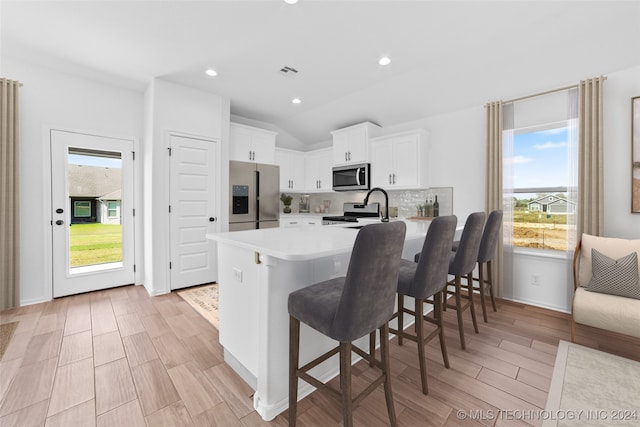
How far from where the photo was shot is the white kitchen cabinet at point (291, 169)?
5.51 meters

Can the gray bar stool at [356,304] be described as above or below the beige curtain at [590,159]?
below

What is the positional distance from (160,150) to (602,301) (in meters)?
4.86

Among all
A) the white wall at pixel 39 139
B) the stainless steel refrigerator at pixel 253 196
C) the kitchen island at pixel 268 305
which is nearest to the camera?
the kitchen island at pixel 268 305

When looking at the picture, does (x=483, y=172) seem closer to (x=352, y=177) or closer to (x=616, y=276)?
(x=616, y=276)

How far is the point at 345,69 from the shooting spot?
132 inches

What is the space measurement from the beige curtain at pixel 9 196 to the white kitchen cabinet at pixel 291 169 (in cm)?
354

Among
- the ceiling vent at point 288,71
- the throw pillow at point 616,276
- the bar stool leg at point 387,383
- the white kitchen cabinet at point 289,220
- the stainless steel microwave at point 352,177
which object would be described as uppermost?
the ceiling vent at point 288,71

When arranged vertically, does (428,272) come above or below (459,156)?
below

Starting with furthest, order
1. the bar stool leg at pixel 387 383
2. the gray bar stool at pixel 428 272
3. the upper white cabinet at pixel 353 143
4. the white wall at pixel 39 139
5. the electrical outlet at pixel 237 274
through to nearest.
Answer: the upper white cabinet at pixel 353 143, the white wall at pixel 39 139, the electrical outlet at pixel 237 274, the gray bar stool at pixel 428 272, the bar stool leg at pixel 387 383

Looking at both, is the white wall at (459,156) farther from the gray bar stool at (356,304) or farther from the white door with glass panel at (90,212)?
the white door with glass panel at (90,212)

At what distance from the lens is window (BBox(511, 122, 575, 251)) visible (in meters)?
3.08

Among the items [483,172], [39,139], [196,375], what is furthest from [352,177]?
[39,139]

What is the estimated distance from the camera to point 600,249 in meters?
2.52

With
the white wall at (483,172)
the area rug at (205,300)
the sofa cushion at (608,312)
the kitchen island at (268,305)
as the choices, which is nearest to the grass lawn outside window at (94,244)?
the area rug at (205,300)
